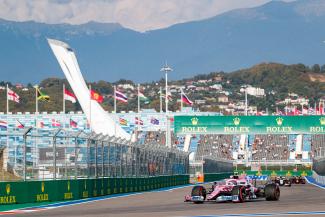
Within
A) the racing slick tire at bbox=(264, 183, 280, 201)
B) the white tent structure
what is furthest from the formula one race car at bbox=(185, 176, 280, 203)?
the white tent structure

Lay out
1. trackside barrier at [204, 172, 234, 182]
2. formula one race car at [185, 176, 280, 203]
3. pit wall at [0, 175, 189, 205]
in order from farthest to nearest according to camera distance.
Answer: trackside barrier at [204, 172, 234, 182]
pit wall at [0, 175, 189, 205]
formula one race car at [185, 176, 280, 203]

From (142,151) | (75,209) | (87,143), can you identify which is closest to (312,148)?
(142,151)

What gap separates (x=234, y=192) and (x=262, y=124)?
67.5 meters

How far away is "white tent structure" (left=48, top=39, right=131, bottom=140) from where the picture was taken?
10388 centimetres

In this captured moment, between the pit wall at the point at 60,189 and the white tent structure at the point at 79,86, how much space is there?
54.6 meters

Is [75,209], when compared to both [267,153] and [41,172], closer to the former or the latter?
[41,172]

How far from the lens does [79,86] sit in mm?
106062

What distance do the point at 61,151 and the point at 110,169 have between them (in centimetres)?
881

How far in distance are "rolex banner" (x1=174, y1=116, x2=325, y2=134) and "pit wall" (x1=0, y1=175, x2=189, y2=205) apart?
4696cm

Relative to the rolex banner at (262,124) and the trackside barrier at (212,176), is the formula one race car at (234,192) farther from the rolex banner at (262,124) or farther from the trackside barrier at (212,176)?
the rolex banner at (262,124)

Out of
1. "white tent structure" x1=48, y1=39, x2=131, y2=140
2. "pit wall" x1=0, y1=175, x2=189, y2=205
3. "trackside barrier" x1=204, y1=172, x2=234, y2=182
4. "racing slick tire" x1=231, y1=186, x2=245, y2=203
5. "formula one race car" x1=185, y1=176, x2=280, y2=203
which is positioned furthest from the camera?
"white tent structure" x1=48, y1=39, x2=131, y2=140

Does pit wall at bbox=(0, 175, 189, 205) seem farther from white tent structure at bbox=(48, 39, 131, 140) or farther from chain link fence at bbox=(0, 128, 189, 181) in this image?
white tent structure at bbox=(48, 39, 131, 140)

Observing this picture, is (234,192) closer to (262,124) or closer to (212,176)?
(212,176)

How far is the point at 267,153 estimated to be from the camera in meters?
157
